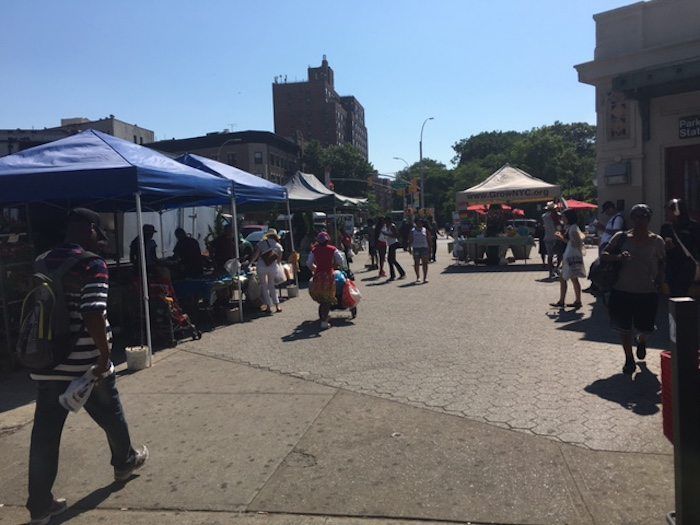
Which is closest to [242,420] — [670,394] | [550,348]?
[670,394]

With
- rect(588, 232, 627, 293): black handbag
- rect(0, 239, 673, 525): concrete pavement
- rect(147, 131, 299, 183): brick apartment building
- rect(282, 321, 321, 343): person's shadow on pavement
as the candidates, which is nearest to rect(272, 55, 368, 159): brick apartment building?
rect(147, 131, 299, 183): brick apartment building

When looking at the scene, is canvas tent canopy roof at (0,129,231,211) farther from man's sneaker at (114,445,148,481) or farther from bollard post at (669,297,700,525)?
bollard post at (669,297,700,525)

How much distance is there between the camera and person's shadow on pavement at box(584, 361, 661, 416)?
502 centimetres

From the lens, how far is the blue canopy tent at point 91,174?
22.6 ft

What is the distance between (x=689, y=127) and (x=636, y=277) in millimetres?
5638

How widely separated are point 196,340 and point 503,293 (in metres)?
6.74

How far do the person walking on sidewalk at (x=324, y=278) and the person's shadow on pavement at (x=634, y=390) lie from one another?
14.9 feet

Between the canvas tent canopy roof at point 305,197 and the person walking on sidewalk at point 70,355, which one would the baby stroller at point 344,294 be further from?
the canvas tent canopy roof at point 305,197

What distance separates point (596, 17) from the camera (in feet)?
35.3

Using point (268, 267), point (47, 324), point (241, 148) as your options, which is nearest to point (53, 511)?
point (47, 324)

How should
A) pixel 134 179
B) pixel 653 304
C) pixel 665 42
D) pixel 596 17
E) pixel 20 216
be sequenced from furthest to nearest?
Answer: pixel 596 17 < pixel 665 42 < pixel 20 216 < pixel 134 179 < pixel 653 304

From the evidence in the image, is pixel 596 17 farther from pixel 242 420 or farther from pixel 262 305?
pixel 242 420

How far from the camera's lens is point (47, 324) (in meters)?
3.47

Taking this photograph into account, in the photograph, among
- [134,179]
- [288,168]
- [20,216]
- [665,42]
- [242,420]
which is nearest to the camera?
[242,420]
